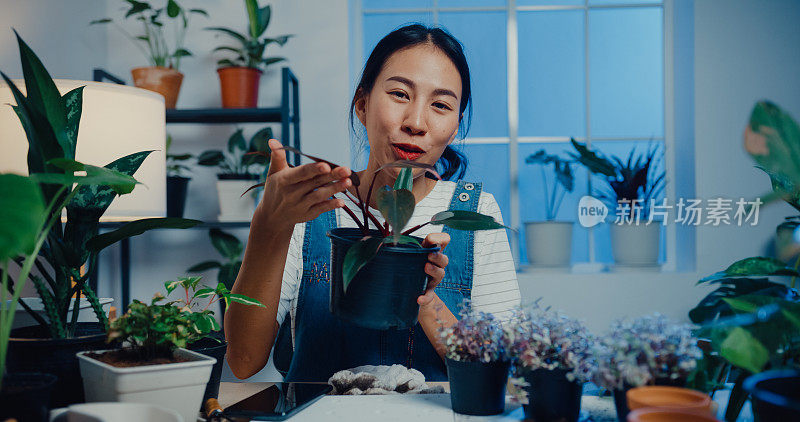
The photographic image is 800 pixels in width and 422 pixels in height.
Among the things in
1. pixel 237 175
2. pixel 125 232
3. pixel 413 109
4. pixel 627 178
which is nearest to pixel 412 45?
pixel 413 109

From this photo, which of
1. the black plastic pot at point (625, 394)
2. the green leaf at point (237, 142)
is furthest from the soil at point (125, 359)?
the green leaf at point (237, 142)

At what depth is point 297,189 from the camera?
2.38ft

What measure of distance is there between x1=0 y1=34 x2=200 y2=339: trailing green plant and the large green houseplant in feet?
2.25

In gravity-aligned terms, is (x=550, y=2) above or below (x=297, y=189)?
above

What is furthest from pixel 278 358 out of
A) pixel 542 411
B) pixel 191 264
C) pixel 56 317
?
pixel 191 264

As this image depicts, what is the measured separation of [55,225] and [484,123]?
2.53 metres

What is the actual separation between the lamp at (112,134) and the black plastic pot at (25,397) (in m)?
0.63

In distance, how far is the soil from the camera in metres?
0.65

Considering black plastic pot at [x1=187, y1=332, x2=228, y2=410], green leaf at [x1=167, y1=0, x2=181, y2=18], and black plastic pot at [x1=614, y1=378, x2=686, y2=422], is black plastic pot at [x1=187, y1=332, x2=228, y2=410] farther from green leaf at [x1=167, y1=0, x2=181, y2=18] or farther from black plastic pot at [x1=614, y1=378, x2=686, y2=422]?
green leaf at [x1=167, y1=0, x2=181, y2=18]

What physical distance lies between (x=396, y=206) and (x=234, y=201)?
202 centimetres

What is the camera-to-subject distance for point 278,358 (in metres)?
1.33

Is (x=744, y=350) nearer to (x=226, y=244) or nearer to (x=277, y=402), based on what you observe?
(x=277, y=402)

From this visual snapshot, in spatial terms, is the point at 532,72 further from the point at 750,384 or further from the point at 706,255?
the point at 750,384

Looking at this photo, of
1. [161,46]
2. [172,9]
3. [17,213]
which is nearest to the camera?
[17,213]
